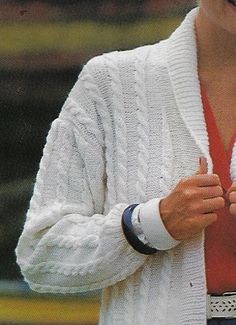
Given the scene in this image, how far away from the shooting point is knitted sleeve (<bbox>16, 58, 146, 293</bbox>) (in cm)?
169

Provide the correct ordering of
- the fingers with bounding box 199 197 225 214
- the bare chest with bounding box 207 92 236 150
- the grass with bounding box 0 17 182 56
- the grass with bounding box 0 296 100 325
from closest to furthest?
the fingers with bounding box 199 197 225 214 → the bare chest with bounding box 207 92 236 150 → the grass with bounding box 0 17 182 56 → the grass with bounding box 0 296 100 325

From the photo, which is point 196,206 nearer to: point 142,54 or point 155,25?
point 142,54

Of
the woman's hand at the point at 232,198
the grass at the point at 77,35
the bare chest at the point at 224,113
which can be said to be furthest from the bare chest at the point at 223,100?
the grass at the point at 77,35

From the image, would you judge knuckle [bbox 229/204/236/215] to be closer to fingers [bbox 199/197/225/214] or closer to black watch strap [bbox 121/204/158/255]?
fingers [bbox 199/197/225/214]

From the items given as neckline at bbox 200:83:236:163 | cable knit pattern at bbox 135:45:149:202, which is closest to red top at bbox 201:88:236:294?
neckline at bbox 200:83:236:163

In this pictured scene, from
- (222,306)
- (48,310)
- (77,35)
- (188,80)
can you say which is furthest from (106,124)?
(48,310)

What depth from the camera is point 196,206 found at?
1.63 metres

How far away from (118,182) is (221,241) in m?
0.21

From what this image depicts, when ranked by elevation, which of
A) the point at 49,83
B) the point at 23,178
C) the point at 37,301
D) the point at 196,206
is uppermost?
the point at 196,206

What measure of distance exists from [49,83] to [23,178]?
0.39 meters

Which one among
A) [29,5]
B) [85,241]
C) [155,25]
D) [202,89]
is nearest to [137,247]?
[85,241]

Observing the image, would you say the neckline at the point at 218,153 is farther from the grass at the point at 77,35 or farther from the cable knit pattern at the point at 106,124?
the grass at the point at 77,35

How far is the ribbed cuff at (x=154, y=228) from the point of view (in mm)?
1644

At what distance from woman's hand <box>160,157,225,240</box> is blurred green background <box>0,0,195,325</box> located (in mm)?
1989
